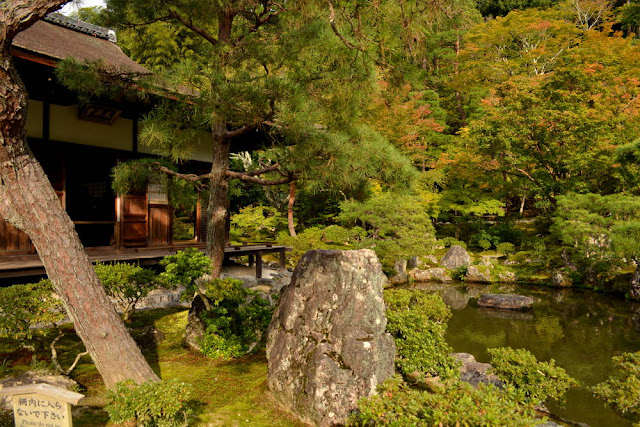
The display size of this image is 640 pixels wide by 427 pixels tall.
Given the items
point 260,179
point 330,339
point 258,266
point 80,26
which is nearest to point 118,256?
point 258,266

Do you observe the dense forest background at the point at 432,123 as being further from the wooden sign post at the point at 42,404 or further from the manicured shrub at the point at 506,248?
the wooden sign post at the point at 42,404

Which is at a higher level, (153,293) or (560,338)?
(153,293)

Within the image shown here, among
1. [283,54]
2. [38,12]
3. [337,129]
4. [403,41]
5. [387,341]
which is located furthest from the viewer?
[337,129]

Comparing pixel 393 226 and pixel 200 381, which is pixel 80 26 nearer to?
pixel 200 381

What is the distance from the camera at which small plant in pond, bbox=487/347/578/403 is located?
5.05 meters

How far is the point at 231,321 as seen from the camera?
21.1 feet

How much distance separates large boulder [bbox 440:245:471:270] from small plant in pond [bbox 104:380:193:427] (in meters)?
17.2

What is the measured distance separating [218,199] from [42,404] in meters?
4.61

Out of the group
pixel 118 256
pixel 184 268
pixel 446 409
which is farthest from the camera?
pixel 118 256

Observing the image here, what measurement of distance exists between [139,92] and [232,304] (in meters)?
4.00

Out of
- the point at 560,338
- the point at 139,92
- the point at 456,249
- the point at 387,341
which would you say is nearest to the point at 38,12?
the point at 139,92

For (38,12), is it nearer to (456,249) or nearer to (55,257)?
(55,257)

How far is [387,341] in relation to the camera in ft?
14.9

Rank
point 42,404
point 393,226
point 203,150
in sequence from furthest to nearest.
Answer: point 393,226 → point 203,150 → point 42,404
